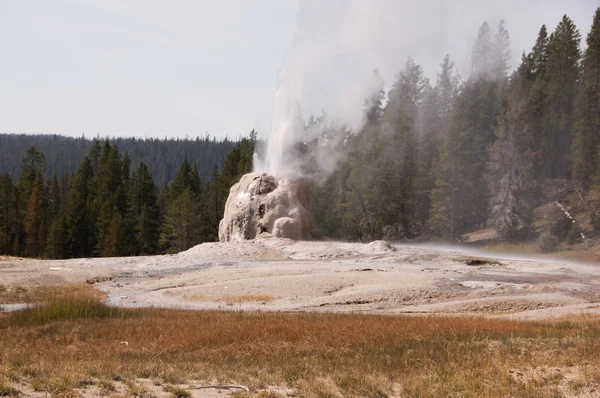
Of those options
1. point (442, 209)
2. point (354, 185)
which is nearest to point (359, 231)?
point (354, 185)

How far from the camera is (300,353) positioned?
37.7 ft

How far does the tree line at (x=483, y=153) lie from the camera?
51219 mm

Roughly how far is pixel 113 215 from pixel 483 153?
4055cm

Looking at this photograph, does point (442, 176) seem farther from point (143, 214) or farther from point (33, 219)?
point (33, 219)

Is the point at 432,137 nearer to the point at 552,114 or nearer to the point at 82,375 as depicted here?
the point at 552,114

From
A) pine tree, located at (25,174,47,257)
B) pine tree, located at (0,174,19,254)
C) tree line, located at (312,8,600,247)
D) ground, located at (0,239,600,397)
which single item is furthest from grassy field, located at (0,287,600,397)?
pine tree, located at (0,174,19,254)

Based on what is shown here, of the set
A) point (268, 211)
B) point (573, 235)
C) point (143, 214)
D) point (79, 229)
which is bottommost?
point (573, 235)

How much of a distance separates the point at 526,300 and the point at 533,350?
10.5 m

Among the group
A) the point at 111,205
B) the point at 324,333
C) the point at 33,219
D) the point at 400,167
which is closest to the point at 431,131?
the point at 400,167

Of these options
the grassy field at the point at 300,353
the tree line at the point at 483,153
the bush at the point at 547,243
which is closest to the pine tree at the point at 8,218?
the tree line at the point at 483,153

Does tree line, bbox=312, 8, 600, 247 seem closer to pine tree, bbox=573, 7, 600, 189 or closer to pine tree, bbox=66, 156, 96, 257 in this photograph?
pine tree, bbox=573, 7, 600, 189

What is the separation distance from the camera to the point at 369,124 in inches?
2783

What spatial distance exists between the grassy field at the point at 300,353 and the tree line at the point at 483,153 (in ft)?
111

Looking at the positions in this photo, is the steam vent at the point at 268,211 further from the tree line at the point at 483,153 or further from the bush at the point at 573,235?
the bush at the point at 573,235
